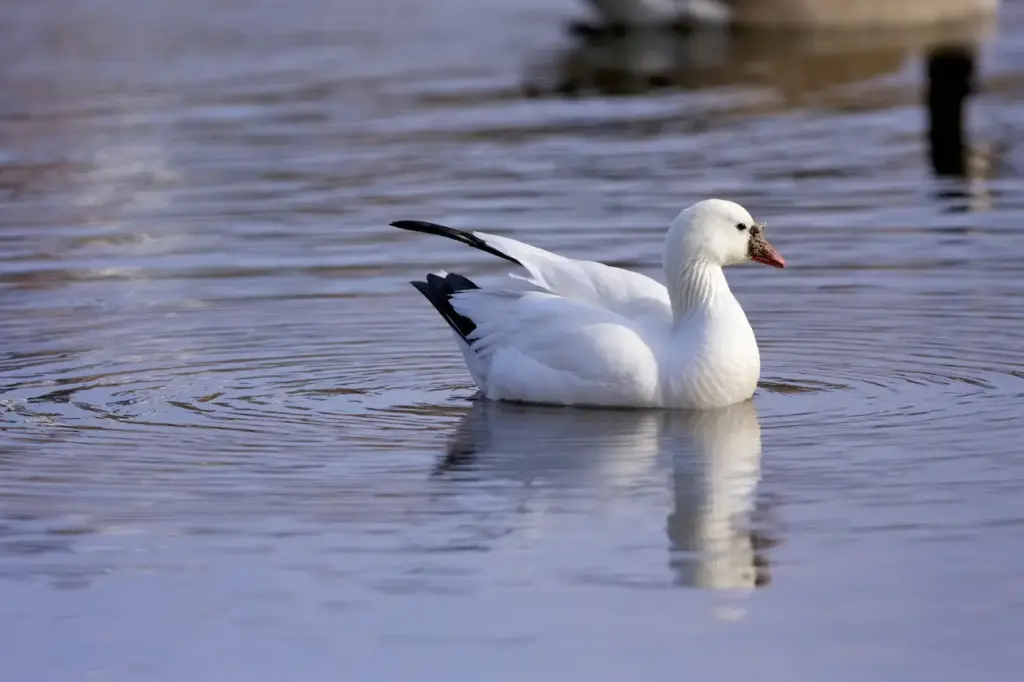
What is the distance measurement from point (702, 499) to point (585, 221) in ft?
21.0

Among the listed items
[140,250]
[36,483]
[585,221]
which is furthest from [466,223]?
[36,483]

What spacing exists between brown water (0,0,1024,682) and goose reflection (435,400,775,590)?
0.08 ft

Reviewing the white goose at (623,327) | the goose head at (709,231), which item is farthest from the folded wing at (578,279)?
the goose head at (709,231)

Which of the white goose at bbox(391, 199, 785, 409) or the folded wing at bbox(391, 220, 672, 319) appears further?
the folded wing at bbox(391, 220, 672, 319)

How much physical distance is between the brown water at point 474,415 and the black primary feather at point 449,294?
0.32 m

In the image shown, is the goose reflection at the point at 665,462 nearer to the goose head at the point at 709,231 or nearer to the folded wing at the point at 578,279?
the folded wing at the point at 578,279

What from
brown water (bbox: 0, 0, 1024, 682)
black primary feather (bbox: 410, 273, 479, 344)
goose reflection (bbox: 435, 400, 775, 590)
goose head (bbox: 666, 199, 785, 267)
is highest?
goose head (bbox: 666, 199, 785, 267)

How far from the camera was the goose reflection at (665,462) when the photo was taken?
703cm

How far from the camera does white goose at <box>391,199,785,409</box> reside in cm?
933

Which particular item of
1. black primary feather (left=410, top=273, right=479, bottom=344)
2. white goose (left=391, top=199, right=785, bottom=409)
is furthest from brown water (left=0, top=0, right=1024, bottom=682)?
black primary feather (left=410, top=273, right=479, bottom=344)

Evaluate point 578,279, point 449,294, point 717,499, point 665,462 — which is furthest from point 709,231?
point 717,499

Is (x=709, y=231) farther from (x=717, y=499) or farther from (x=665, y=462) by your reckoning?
(x=717, y=499)

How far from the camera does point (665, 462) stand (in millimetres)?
8430

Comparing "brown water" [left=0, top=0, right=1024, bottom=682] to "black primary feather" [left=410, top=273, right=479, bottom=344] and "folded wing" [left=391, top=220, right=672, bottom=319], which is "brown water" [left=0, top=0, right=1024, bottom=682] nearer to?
"black primary feather" [left=410, top=273, right=479, bottom=344]
